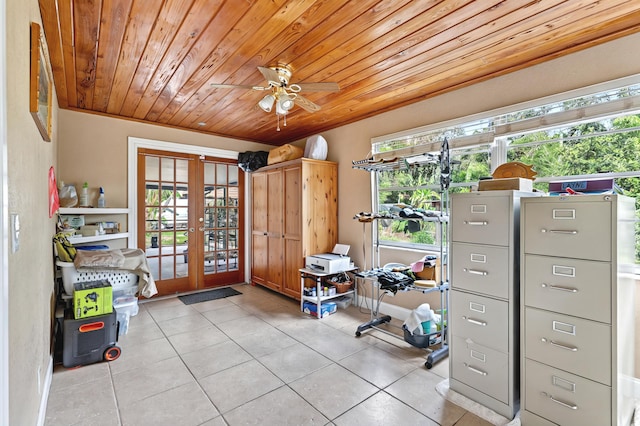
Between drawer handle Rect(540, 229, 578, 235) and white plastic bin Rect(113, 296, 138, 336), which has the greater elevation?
drawer handle Rect(540, 229, 578, 235)

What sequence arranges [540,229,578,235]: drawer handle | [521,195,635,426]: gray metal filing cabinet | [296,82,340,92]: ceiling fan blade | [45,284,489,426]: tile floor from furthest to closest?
[296,82,340,92]: ceiling fan blade < [45,284,489,426]: tile floor < [540,229,578,235]: drawer handle < [521,195,635,426]: gray metal filing cabinet

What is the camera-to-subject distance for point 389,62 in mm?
2443

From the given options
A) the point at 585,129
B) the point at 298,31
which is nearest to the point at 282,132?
the point at 298,31

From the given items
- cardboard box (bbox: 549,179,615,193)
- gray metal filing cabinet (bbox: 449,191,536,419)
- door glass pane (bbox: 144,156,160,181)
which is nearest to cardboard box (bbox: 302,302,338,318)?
gray metal filing cabinet (bbox: 449,191,536,419)

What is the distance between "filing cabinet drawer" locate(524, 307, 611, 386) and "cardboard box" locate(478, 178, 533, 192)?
2.45 ft

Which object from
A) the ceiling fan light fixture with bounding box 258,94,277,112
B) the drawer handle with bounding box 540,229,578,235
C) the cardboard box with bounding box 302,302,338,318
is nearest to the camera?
the drawer handle with bounding box 540,229,578,235

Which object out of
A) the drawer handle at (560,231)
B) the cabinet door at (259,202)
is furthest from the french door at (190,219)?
the drawer handle at (560,231)

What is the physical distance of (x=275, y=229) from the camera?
4.35 meters

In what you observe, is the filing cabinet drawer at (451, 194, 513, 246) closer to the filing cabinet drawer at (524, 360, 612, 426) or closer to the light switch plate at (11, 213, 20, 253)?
the filing cabinet drawer at (524, 360, 612, 426)

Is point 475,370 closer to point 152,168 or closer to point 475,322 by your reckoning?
point 475,322

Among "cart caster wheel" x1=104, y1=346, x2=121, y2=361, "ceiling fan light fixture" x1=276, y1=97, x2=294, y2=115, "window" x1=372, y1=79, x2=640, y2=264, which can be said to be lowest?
"cart caster wheel" x1=104, y1=346, x2=121, y2=361

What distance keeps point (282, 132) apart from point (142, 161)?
1991 millimetres

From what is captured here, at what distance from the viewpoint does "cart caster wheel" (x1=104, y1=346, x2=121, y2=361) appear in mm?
2504

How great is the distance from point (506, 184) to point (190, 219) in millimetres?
4076
